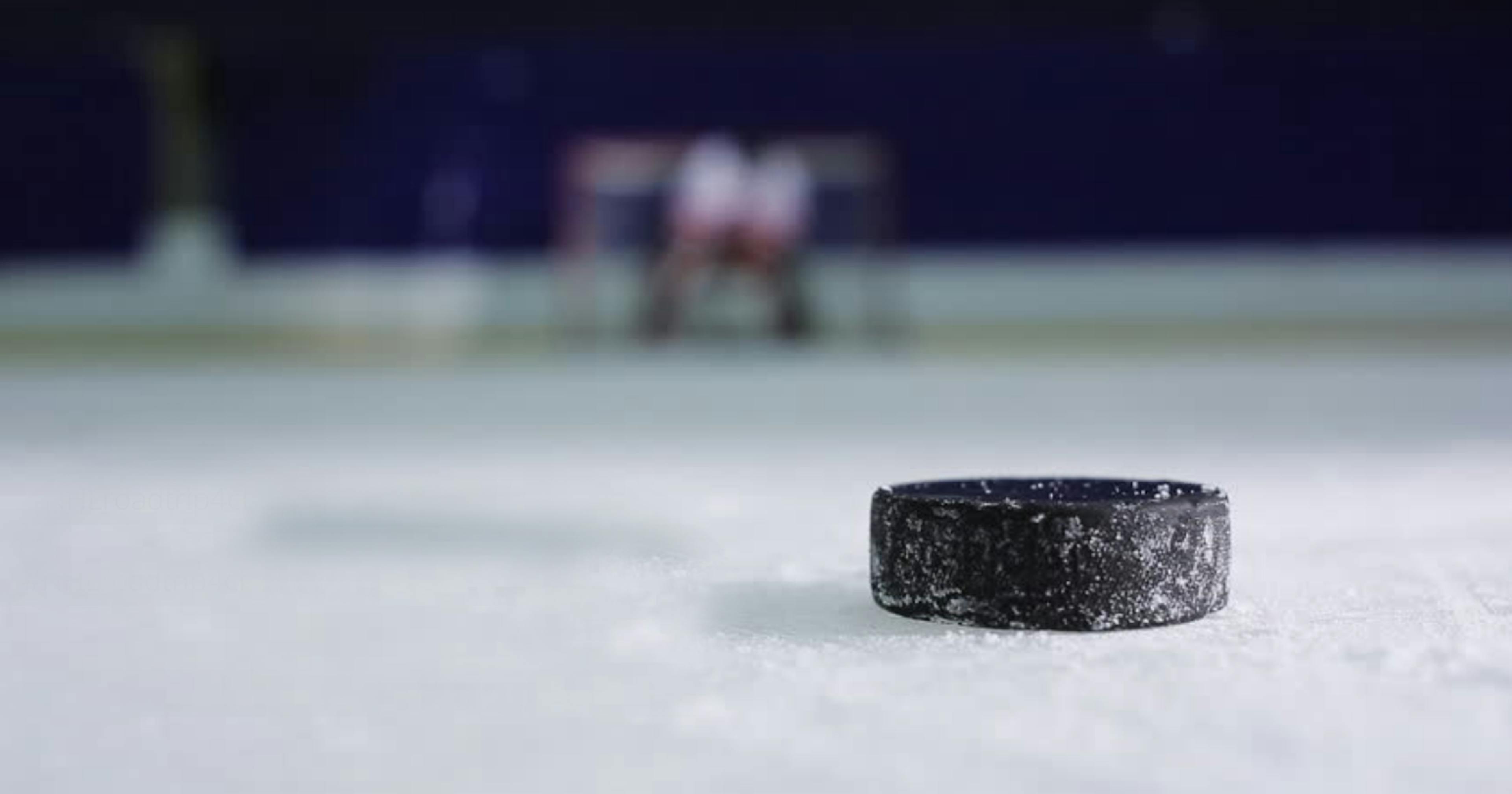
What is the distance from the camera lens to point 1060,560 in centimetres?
99

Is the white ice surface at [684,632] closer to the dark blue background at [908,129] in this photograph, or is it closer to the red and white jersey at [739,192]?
the red and white jersey at [739,192]

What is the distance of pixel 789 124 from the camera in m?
6.94

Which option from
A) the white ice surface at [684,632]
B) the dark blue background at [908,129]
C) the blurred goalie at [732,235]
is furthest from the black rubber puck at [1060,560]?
the dark blue background at [908,129]

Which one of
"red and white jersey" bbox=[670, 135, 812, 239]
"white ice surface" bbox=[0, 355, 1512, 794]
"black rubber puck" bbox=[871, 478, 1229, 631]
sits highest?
"red and white jersey" bbox=[670, 135, 812, 239]

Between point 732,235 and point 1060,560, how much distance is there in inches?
203

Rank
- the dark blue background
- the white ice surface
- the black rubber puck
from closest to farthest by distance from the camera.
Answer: the white ice surface
the black rubber puck
the dark blue background

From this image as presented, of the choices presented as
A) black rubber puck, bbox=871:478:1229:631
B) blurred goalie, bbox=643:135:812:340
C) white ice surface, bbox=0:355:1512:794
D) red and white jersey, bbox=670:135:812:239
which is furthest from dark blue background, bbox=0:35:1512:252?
black rubber puck, bbox=871:478:1229:631

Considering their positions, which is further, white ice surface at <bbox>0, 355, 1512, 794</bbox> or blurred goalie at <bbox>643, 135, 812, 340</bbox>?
blurred goalie at <bbox>643, 135, 812, 340</bbox>

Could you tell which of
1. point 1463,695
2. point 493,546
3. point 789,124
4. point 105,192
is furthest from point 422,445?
point 105,192

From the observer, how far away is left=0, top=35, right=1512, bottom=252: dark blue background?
6691 millimetres

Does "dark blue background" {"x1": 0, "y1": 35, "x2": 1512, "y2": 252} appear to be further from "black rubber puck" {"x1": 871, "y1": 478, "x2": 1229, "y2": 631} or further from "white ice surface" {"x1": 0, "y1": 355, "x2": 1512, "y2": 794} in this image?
"black rubber puck" {"x1": 871, "y1": 478, "x2": 1229, "y2": 631}

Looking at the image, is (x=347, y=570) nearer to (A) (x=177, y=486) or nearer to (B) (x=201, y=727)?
(B) (x=201, y=727)

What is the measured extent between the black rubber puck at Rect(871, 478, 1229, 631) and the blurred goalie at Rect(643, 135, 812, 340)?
198 inches

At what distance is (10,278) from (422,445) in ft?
18.6
